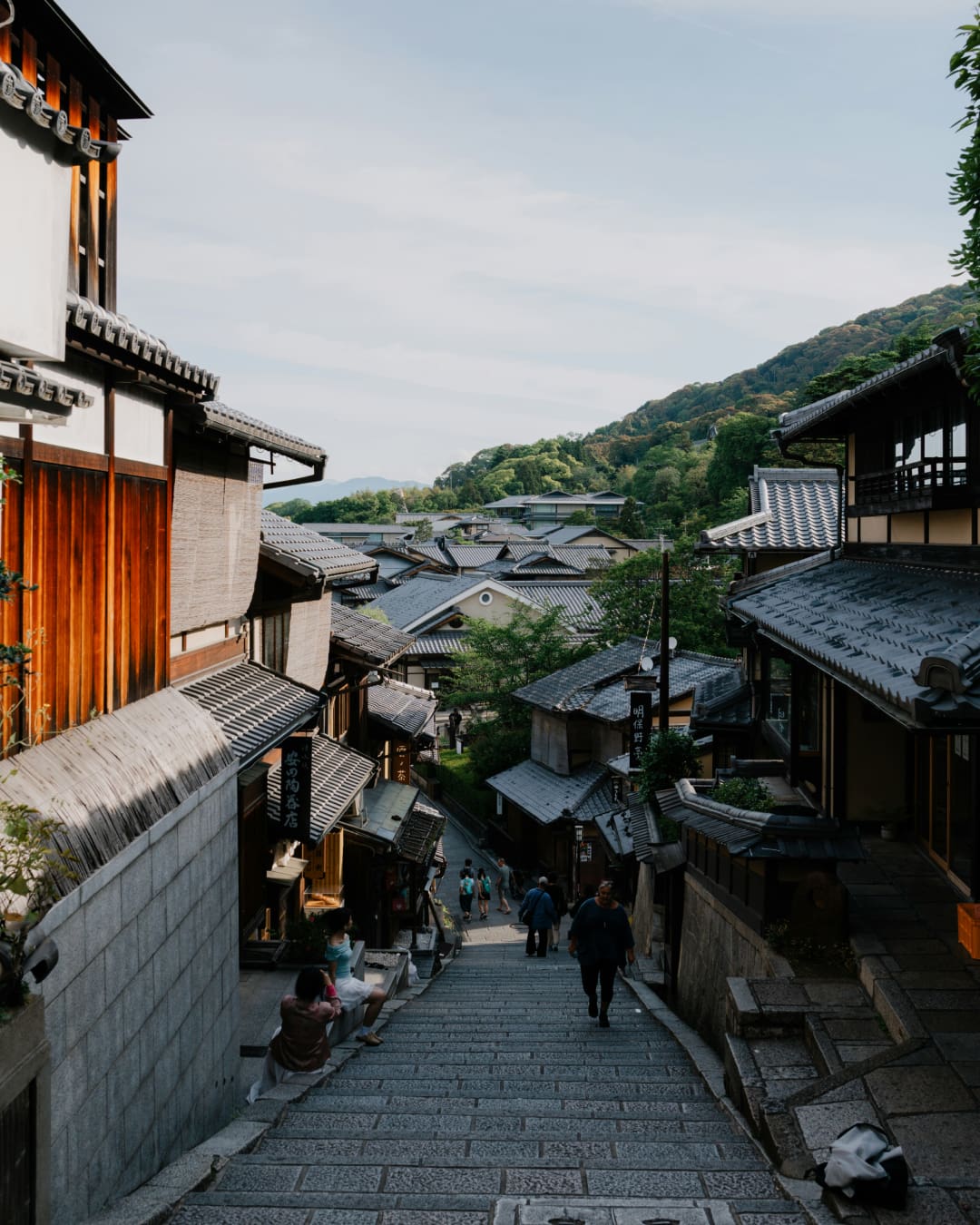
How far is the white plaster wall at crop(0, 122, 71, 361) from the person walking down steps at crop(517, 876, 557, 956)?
1741 cm

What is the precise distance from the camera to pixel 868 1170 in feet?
17.5

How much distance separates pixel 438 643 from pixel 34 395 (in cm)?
5362

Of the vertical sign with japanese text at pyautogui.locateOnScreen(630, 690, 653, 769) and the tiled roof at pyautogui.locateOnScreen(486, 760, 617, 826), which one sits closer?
the vertical sign with japanese text at pyautogui.locateOnScreen(630, 690, 653, 769)

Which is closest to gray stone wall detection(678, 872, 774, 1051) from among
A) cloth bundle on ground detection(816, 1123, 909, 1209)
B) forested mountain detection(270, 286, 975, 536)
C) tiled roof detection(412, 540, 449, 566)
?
cloth bundle on ground detection(816, 1123, 909, 1209)

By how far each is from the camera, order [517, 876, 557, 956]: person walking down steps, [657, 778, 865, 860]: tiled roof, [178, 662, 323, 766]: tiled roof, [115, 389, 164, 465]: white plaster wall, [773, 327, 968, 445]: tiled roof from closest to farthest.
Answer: [115, 389, 164, 465]: white plaster wall
[773, 327, 968, 445]: tiled roof
[657, 778, 865, 860]: tiled roof
[178, 662, 323, 766]: tiled roof
[517, 876, 557, 956]: person walking down steps

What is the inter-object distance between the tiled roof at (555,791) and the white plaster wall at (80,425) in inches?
990

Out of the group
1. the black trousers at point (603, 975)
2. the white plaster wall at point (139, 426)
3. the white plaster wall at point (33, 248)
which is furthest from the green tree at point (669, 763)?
the white plaster wall at point (33, 248)

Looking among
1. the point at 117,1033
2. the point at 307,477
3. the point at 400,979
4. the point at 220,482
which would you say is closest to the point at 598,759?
the point at 400,979

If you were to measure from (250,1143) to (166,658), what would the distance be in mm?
4540

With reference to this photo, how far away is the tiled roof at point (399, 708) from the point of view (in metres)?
29.0

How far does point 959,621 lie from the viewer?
9.45 m

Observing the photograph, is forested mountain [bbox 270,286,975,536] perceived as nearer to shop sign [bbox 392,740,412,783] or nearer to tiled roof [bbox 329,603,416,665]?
shop sign [bbox 392,740,412,783]

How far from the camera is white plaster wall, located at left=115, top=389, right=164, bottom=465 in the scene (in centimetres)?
899

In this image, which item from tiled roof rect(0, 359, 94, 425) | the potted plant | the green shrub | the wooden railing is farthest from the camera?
the green shrub
